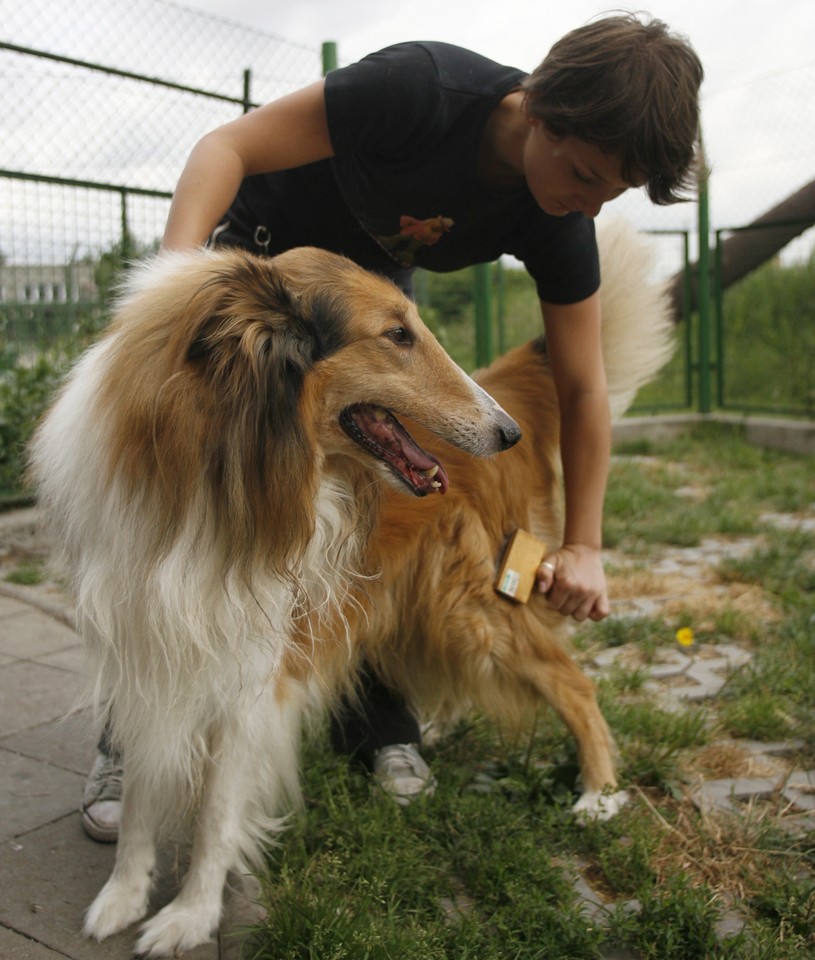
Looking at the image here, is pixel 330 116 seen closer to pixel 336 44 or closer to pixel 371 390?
pixel 371 390

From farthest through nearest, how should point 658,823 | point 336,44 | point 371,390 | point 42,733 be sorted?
1. point 336,44
2. point 42,733
3. point 658,823
4. point 371,390

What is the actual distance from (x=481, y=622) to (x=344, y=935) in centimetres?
96

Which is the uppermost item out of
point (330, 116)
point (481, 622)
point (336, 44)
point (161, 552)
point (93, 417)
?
point (336, 44)

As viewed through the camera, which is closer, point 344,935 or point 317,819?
point 344,935

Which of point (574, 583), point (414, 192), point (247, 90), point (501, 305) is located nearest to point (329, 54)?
point (247, 90)

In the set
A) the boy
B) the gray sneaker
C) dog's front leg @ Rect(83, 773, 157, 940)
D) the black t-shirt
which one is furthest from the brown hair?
the gray sneaker

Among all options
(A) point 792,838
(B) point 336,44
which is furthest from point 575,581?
(B) point 336,44

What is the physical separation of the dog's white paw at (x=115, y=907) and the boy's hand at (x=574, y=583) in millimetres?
1289

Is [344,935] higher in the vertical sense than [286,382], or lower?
lower

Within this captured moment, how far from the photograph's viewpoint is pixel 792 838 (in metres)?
2.36

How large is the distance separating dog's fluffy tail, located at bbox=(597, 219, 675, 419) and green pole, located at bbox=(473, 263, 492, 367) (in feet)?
13.0

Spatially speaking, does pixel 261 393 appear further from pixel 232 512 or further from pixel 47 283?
pixel 47 283

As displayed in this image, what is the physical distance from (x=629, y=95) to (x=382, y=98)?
576 mm

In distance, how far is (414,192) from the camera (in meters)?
2.48
